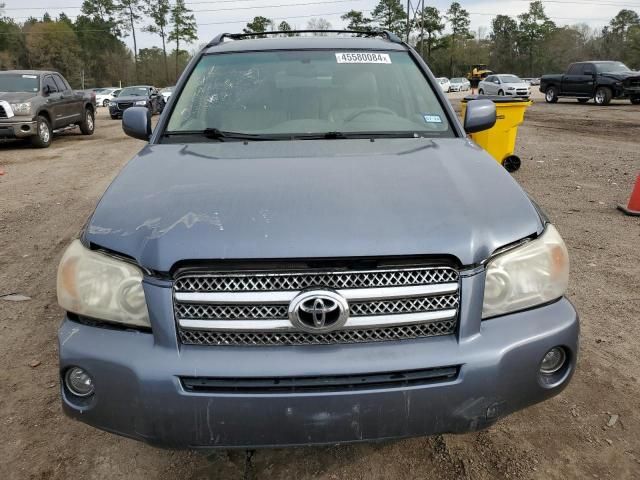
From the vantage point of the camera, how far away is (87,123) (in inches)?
643

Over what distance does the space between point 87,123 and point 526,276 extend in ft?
54.8

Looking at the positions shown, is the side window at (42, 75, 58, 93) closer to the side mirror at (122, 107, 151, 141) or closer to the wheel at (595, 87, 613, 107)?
the side mirror at (122, 107, 151, 141)

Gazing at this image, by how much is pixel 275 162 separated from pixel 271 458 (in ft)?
4.21

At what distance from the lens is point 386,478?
2221 millimetres

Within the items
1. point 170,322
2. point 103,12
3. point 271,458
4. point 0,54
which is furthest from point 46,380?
point 103,12

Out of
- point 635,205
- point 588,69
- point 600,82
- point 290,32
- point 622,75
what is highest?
point 290,32

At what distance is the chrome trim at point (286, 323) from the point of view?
5.86 feet

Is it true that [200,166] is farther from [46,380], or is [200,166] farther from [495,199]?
[46,380]

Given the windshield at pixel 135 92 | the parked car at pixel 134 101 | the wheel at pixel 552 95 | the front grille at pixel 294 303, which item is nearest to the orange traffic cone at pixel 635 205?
the front grille at pixel 294 303

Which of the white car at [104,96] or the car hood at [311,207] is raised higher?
the car hood at [311,207]

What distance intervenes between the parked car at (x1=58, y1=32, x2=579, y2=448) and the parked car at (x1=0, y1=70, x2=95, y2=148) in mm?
11929

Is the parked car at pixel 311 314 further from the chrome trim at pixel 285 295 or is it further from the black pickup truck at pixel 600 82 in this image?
the black pickup truck at pixel 600 82

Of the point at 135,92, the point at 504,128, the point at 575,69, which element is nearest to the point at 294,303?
the point at 504,128

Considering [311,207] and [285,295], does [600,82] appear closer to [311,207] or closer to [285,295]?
[311,207]
